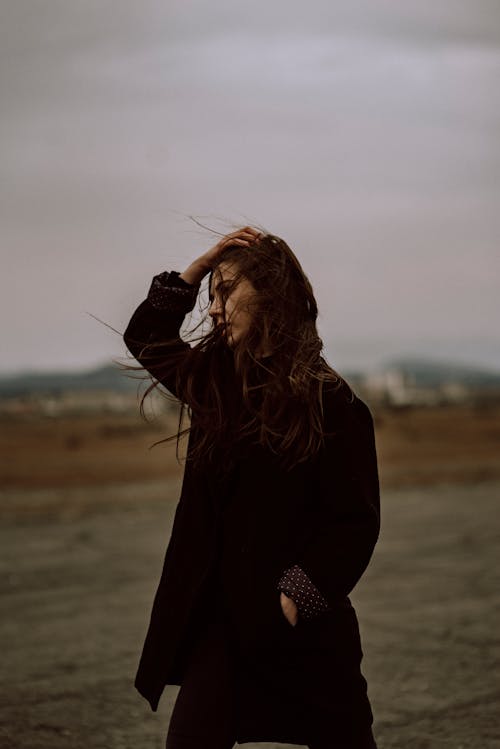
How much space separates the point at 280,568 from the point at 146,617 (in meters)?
5.18

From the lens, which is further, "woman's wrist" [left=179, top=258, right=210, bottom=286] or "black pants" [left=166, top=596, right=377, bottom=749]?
"woman's wrist" [left=179, top=258, right=210, bottom=286]

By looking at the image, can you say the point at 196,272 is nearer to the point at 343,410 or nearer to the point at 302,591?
the point at 343,410

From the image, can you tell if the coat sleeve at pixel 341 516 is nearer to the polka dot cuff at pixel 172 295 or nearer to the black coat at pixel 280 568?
the black coat at pixel 280 568

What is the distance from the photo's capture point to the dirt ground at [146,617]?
5113mm

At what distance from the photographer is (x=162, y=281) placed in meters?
3.10

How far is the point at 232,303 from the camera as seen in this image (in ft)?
9.50

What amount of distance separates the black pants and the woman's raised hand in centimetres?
89

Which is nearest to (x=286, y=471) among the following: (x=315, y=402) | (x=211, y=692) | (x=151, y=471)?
(x=315, y=402)

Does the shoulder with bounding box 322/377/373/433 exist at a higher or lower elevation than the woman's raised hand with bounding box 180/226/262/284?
lower

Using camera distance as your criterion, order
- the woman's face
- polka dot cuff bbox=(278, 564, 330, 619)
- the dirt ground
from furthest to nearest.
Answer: the dirt ground → the woman's face → polka dot cuff bbox=(278, 564, 330, 619)

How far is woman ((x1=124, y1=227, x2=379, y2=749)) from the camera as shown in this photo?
2777mm

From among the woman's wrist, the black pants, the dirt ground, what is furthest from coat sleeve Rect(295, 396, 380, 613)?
the dirt ground

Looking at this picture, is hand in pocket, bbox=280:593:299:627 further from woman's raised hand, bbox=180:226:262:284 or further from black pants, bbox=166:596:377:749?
woman's raised hand, bbox=180:226:262:284

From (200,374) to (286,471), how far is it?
0.37 m
